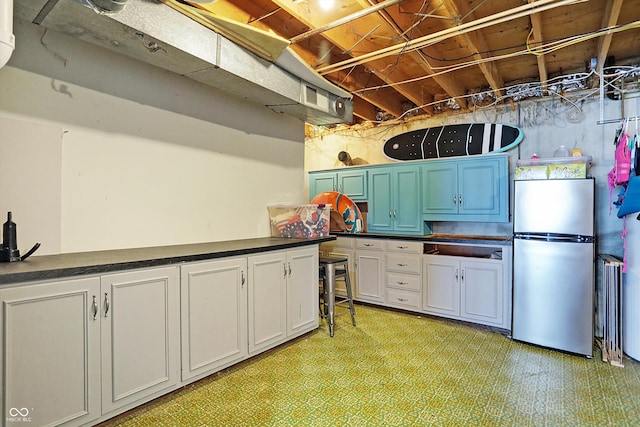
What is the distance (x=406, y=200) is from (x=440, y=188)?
1.40 ft

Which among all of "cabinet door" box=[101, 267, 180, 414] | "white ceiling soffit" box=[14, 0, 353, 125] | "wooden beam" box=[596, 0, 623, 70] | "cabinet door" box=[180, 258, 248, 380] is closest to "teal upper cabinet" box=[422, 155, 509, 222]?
"wooden beam" box=[596, 0, 623, 70]

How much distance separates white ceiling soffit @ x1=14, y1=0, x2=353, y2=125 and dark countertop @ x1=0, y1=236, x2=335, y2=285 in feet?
4.05

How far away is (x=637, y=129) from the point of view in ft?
10.6

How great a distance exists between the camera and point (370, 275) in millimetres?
4285

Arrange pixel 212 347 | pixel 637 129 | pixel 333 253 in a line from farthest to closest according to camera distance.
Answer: pixel 333 253 → pixel 637 129 → pixel 212 347

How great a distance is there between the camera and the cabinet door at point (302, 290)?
3.10 meters

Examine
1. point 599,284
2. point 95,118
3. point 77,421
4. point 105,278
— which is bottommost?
point 77,421

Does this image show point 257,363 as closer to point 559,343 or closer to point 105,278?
point 105,278

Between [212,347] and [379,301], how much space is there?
7.63 ft

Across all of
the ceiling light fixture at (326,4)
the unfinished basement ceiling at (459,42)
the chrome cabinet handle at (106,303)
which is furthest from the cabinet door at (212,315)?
the ceiling light fixture at (326,4)

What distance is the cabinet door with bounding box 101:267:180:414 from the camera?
1.91 meters

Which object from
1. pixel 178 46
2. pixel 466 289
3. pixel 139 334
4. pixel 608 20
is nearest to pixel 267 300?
pixel 139 334

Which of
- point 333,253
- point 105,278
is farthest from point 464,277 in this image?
point 105,278

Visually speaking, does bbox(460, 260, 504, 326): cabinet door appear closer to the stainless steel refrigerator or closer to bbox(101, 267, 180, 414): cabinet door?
the stainless steel refrigerator
